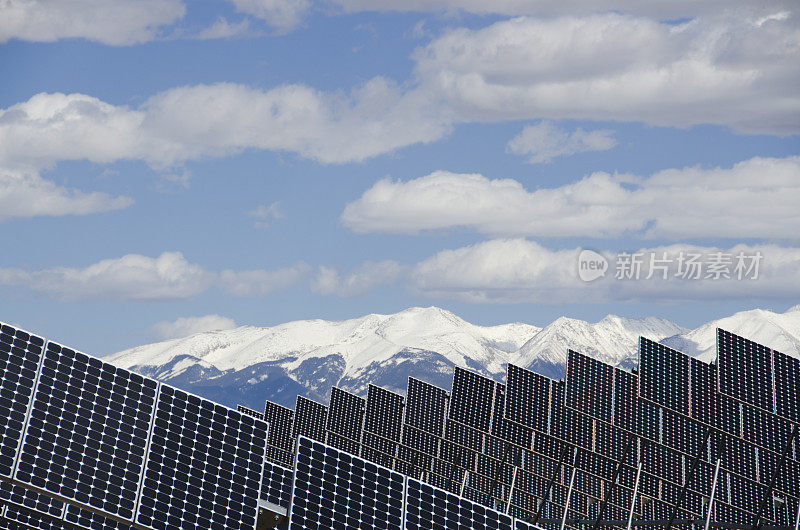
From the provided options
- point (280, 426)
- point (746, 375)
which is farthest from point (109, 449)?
point (280, 426)

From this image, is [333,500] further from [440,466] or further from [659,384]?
[440,466]

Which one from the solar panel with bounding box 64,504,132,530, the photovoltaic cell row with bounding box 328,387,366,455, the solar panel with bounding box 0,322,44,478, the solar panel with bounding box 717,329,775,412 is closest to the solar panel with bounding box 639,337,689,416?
the solar panel with bounding box 717,329,775,412

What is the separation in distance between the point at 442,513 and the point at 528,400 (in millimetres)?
18731

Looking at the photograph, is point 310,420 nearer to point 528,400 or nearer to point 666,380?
point 528,400

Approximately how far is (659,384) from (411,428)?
763 inches

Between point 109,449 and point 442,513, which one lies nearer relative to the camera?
point 109,449

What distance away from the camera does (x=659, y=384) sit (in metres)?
38.3

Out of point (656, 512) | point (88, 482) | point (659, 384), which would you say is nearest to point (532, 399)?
point (659, 384)

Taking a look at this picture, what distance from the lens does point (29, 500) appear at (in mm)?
24969

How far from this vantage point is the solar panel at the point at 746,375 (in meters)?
35.4

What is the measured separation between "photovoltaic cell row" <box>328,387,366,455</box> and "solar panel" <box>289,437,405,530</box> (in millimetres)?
31369

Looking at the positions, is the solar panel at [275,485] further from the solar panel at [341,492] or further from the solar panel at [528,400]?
the solar panel at [528,400]

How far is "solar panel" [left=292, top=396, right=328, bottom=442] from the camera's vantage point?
59281 mm

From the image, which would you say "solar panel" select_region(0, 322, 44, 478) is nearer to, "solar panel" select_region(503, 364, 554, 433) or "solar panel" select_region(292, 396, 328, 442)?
"solar panel" select_region(503, 364, 554, 433)
